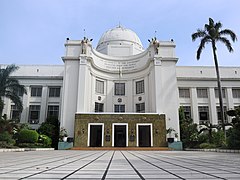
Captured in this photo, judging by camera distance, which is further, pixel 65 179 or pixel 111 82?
pixel 111 82

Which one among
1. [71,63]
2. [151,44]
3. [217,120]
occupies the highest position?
[151,44]

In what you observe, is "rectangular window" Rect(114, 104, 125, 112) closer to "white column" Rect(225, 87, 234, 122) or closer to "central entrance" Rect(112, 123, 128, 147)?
"central entrance" Rect(112, 123, 128, 147)

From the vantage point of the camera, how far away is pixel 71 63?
3034 cm

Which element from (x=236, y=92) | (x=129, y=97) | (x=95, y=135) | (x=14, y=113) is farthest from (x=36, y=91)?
(x=236, y=92)

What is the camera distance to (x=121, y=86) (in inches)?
1315

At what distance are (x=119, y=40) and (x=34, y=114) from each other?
17913mm

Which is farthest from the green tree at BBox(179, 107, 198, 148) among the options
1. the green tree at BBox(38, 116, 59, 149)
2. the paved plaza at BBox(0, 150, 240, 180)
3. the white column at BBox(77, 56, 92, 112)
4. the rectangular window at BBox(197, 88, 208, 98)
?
the paved plaza at BBox(0, 150, 240, 180)

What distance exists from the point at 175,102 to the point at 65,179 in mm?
27390

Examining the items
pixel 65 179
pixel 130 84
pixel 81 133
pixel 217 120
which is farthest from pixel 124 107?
pixel 65 179

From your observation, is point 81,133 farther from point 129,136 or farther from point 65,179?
point 65,179

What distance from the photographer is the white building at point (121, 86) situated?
29125 millimetres

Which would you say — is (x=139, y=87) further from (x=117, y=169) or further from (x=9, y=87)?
(x=117, y=169)

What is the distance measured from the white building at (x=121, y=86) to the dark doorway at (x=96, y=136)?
224cm

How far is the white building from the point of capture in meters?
29.1
